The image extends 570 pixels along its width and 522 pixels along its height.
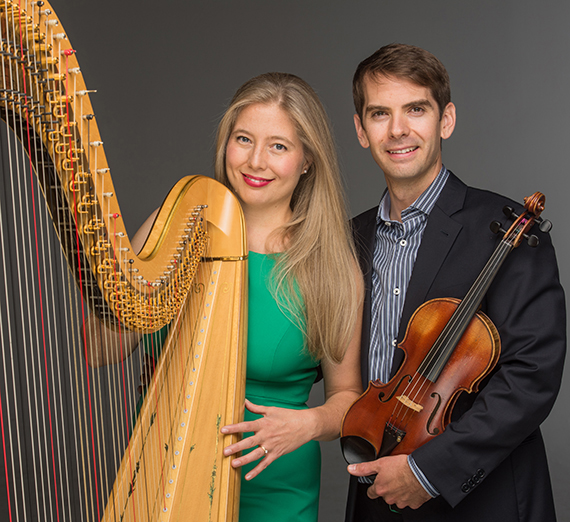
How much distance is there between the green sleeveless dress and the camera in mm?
1819

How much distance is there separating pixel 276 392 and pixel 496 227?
31.2 inches

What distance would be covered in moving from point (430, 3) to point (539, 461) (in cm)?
327

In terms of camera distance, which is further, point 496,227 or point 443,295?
point 443,295

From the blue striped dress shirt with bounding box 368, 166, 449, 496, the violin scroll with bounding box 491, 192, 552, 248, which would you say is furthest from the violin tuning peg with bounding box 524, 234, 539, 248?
the blue striped dress shirt with bounding box 368, 166, 449, 496

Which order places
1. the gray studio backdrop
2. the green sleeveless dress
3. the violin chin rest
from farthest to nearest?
the gray studio backdrop → the green sleeveless dress → the violin chin rest

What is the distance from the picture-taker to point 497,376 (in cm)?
162

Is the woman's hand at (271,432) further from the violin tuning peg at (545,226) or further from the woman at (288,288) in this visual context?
the violin tuning peg at (545,226)

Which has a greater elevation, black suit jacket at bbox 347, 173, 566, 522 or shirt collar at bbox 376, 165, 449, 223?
→ shirt collar at bbox 376, 165, 449, 223

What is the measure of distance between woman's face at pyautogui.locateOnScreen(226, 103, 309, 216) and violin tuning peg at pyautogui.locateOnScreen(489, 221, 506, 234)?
0.61 metres

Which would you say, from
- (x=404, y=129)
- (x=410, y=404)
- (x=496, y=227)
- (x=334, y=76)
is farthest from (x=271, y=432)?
(x=334, y=76)

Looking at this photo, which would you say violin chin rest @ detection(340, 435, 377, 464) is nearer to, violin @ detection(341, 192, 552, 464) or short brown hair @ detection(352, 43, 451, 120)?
violin @ detection(341, 192, 552, 464)

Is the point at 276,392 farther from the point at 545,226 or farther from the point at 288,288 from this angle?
the point at 545,226

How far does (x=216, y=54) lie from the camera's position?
4406mm

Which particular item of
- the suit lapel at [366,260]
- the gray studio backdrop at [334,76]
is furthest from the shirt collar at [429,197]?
the gray studio backdrop at [334,76]
